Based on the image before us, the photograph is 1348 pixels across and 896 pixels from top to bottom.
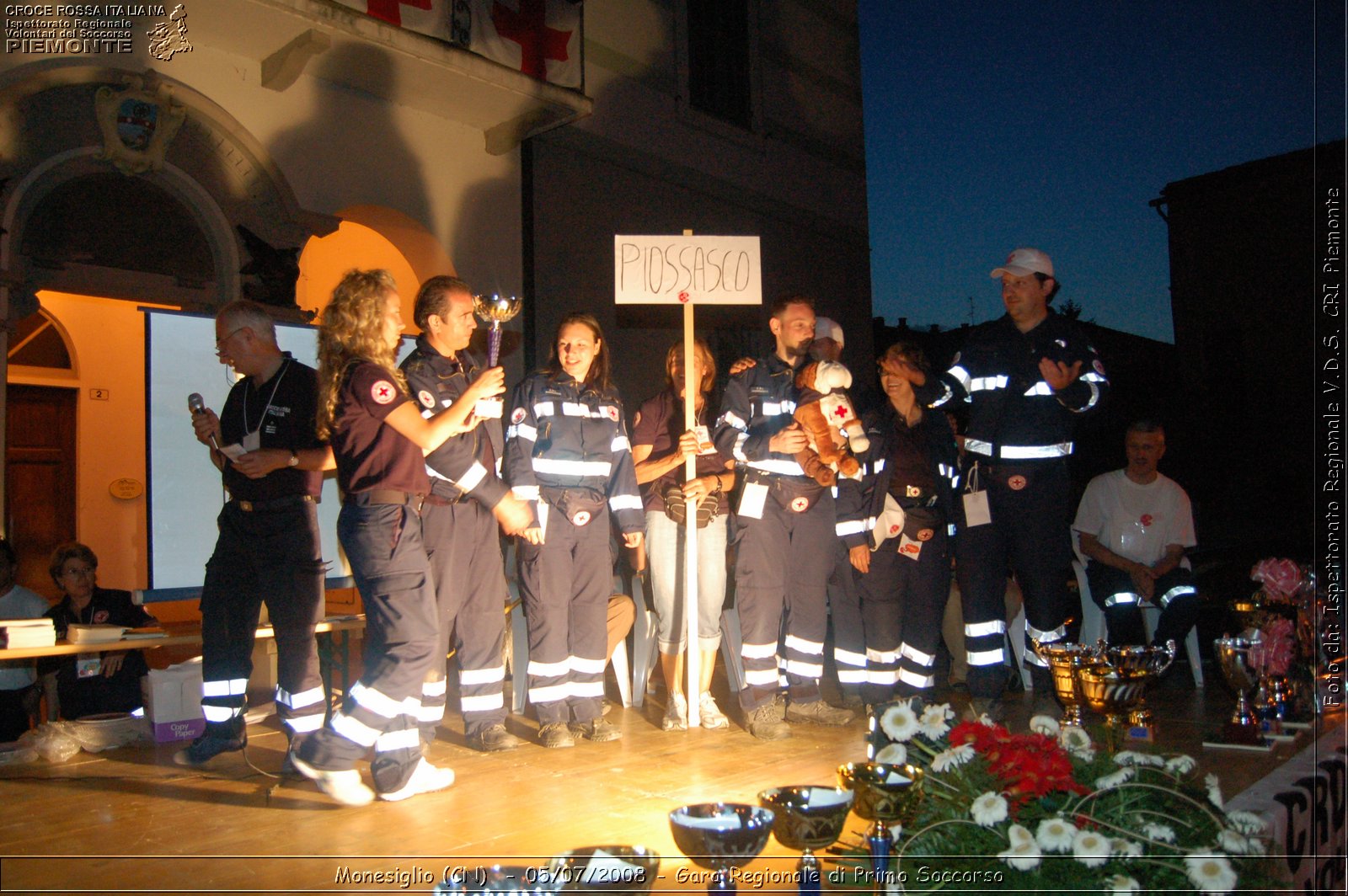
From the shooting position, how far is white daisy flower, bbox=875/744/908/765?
2902 millimetres

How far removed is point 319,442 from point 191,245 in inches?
129

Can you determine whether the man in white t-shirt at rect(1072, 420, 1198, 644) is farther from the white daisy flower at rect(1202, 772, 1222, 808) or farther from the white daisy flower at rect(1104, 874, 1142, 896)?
the white daisy flower at rect(1104, 874, 1142, 896)

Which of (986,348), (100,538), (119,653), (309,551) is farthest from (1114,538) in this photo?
(100,538)

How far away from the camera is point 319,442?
→ 4.70 metres

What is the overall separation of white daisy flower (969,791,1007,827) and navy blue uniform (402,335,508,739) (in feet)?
8.94

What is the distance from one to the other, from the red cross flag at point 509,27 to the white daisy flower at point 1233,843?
728 centimetres

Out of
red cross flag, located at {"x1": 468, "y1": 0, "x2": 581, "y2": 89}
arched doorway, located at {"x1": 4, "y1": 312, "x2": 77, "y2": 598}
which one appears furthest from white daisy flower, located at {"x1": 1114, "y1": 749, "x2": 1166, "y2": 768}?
arched doorway, located at {"x1": 4, "y1": 312, "x2": 77, "y2": 598}

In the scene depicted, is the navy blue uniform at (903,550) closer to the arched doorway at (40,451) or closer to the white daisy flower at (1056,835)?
the white daisy flower at (1056,835)

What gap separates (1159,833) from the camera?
7.59 feet

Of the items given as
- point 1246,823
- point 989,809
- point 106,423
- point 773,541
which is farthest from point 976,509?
point 106,423

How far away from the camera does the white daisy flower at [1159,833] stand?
2311 millimetres

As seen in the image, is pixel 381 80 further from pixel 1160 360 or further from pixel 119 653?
pixel 1160 360

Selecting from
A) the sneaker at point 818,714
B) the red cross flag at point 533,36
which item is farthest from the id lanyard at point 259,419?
the red cross flag at point 533,36

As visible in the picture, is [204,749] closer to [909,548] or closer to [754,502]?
[754,502]
